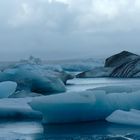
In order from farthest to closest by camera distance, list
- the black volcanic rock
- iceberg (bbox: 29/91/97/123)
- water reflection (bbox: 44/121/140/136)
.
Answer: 1. the black volcanic rock
2. iceberg (bbox: 29/91/97/123)
3. water reflection (bbox: 44/121/140/136)

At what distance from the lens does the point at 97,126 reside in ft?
16.2

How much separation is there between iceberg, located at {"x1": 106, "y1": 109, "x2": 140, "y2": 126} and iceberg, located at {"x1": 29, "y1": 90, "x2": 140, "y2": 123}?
249 mm

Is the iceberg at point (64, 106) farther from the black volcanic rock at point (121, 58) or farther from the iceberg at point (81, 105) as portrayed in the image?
the black volcanic rock at point (121, 58)

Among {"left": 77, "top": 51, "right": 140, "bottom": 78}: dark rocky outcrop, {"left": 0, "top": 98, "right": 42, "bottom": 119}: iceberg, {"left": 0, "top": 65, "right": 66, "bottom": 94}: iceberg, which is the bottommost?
{"left": 77, "top": 51, "right": 140, "bottom": 78}: dark rocky outcrop

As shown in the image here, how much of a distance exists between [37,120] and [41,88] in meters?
4.85

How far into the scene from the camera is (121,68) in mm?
17344

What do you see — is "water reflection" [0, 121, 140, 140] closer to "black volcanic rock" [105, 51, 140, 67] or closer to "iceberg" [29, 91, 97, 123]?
"iceberg" [29, 91, 97, 123]

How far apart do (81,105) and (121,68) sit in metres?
12.4

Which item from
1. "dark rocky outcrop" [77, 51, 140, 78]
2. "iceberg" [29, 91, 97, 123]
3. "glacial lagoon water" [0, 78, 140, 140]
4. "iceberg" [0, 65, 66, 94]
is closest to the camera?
"glacial lagoon water" [0, 78, 140, 140]

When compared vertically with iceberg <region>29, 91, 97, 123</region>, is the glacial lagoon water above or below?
below

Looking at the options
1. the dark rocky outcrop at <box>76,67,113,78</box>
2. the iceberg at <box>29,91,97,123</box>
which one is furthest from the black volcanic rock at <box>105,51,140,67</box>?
the iceberg at <box>29,91,97,123</box>

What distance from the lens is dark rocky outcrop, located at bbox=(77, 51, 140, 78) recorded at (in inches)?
643

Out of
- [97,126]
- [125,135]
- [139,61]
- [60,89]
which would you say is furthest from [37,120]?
[139,61]

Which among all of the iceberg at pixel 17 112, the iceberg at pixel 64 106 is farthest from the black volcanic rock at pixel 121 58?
the iceberg at pixel 64 106
